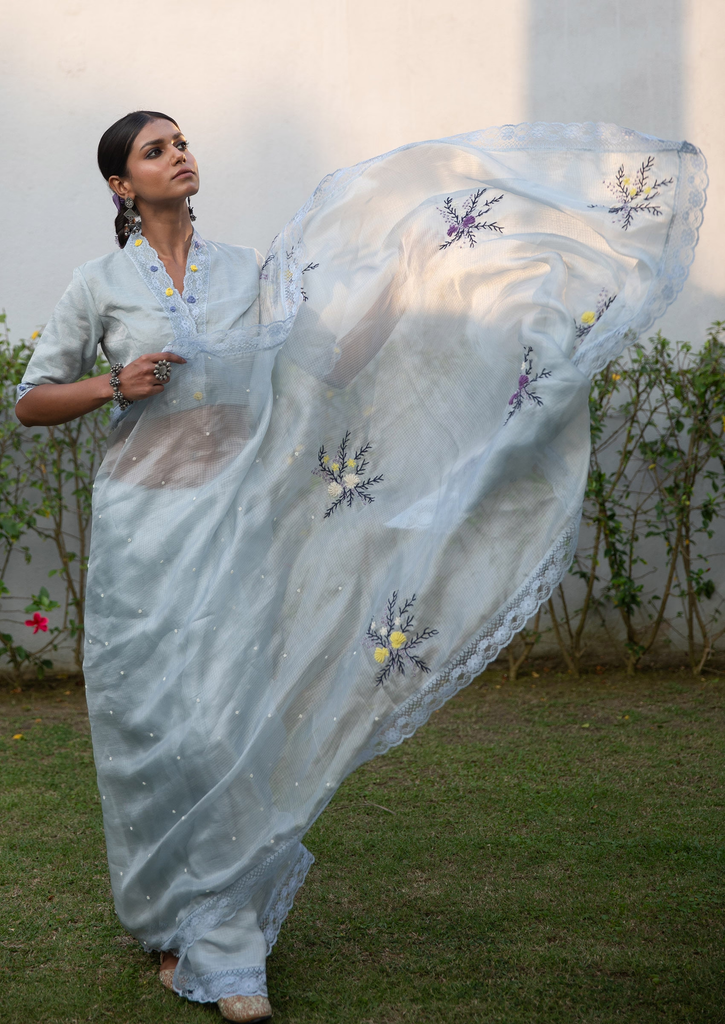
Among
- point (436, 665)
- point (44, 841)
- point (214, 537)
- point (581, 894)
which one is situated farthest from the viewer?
point (44, 841)

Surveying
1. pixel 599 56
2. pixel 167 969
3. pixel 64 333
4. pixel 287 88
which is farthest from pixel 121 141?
pixel 599 56

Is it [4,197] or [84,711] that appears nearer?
[84,711]

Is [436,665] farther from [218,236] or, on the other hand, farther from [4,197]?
[4,197]

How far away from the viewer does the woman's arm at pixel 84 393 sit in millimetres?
2074

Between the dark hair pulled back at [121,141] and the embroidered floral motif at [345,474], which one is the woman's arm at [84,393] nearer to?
the embroidered floral motif at [345,474]

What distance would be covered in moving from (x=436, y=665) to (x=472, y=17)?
13.5 feet

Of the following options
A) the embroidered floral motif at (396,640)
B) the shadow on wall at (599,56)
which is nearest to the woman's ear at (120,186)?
the embroidered floral motif at (396,640)

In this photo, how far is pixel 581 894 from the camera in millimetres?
2514

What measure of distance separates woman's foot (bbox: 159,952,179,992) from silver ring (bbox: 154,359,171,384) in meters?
1.28

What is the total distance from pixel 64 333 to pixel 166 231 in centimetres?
35

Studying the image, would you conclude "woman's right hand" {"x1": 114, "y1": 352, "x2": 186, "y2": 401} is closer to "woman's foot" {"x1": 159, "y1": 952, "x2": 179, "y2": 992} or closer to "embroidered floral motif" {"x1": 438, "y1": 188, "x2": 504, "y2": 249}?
"embroidered floral motif" {"x1": 438, "y1": 188, "x2": 504, "y2": 249}

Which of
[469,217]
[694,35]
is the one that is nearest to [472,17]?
[694,35]

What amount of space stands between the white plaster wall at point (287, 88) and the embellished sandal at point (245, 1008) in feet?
10.6

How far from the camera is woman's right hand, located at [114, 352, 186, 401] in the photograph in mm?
2072
